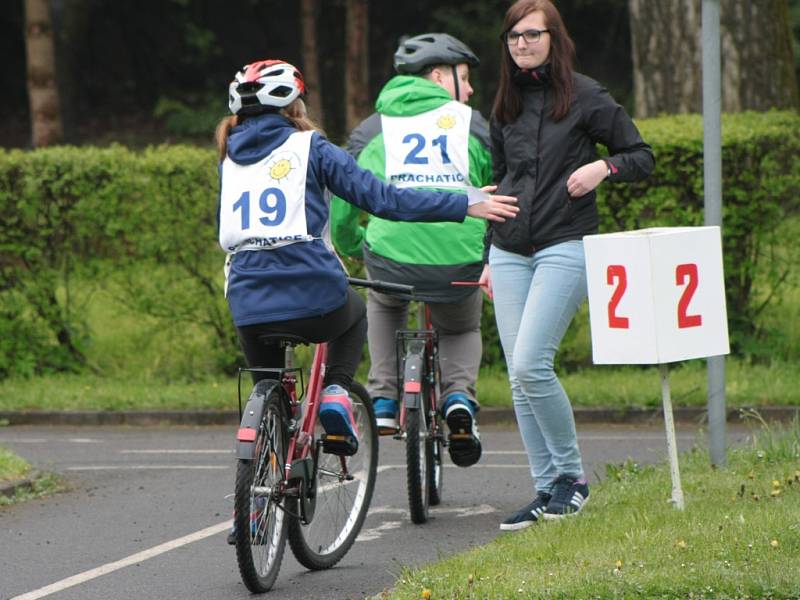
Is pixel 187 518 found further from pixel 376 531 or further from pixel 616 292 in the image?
pixel 616 292

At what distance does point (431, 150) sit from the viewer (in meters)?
7.64

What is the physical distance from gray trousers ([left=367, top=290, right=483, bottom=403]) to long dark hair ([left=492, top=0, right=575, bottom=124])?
48.7 inches

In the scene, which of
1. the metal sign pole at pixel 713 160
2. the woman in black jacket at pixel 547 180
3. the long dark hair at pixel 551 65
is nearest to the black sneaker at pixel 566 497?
the woman in black jacket at pixel 547 180

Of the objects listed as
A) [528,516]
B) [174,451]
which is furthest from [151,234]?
[528,516]

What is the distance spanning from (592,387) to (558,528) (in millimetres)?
5962

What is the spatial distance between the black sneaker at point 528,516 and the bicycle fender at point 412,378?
2.22 feet

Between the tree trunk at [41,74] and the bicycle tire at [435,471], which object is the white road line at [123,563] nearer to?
the bicycle tire at [435,471]

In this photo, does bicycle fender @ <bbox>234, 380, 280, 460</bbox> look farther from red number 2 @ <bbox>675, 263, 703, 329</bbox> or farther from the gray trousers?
the gray trousers

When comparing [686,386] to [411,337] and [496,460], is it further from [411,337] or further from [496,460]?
[411,337]

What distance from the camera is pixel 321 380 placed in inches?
256

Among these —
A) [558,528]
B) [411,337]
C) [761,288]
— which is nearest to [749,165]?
[761,288]

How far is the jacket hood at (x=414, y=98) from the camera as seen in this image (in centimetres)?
773

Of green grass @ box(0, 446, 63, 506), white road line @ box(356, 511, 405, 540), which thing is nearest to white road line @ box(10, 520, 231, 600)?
white road line @ box(356, 511, 405, 540)

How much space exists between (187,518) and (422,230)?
1863 mm
